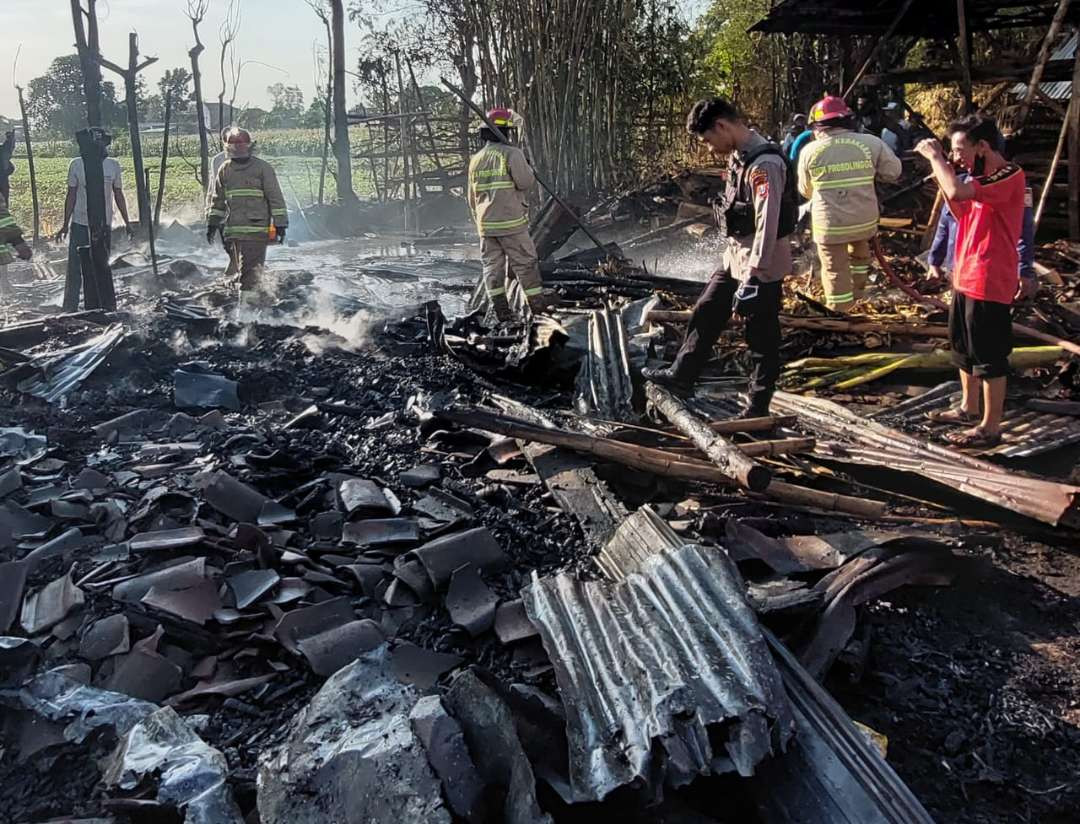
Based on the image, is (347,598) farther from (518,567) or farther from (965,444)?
(965,444)

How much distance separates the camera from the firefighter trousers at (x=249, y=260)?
9031 millimetres

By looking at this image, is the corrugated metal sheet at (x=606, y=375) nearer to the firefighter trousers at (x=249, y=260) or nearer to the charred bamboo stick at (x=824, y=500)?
the charred bamboo stick at (x=824, y=500)

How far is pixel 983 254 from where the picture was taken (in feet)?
14.6

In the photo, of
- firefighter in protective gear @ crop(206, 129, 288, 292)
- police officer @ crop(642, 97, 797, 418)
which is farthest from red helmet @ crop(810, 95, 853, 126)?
firefighter in protective gear @ crop(206, 129, 288, 292)

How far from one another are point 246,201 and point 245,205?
5cm

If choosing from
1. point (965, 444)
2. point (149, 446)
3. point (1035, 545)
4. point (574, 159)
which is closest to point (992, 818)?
point (1035, 545)

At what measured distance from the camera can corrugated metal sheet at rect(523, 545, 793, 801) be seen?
6.89 ft

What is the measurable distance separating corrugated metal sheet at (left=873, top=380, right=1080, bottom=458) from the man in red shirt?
12 centimetres

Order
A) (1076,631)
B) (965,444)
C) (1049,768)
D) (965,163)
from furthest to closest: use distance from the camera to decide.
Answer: (965,444) < (965,163) < (1076,631) < (1049,768)

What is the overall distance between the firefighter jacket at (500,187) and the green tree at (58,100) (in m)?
31.5

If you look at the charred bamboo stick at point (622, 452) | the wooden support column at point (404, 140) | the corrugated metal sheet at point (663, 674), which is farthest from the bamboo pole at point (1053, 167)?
the wooden support column at point (404, 140)

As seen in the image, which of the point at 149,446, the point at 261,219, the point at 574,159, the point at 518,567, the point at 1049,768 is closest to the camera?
the point at 1049,768

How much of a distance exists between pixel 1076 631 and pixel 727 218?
280cm

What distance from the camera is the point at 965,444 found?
4652 mm
